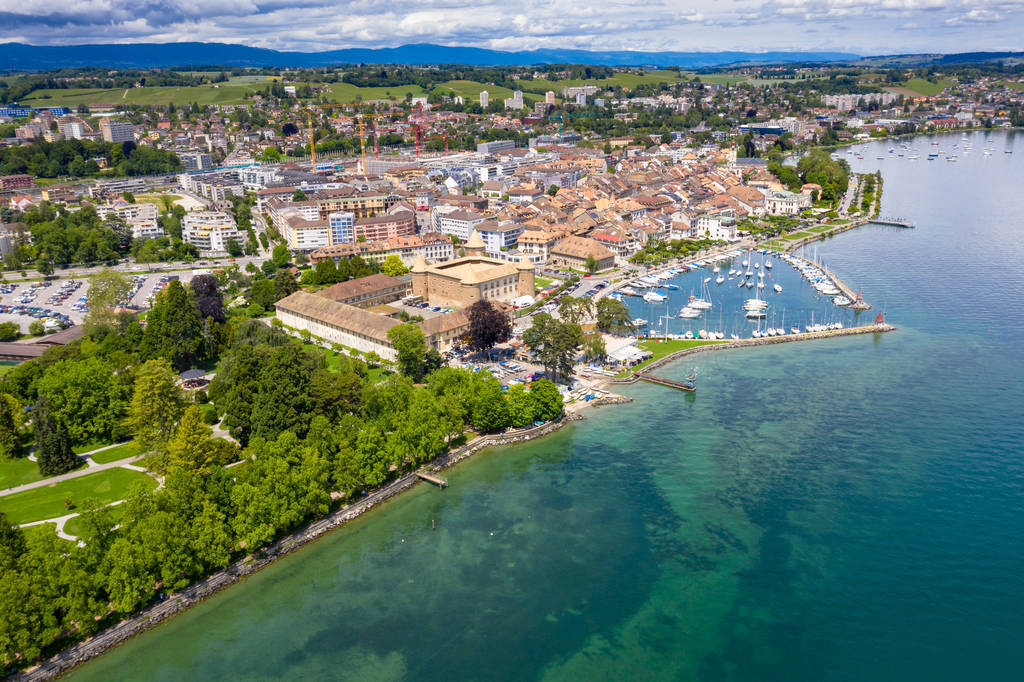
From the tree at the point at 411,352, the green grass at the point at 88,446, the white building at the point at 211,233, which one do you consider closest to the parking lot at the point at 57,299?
the white building at the point at 211,233

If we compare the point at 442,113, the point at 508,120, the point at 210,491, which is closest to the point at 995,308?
the point at 210,491

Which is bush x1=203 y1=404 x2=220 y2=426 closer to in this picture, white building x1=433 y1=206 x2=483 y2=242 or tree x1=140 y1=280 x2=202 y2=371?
tree x1=140 y1=280 x2=202 y2=371

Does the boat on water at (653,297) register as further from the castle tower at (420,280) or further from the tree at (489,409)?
the tree at (489,409)

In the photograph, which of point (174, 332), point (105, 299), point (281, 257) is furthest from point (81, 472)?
point (281, 257)

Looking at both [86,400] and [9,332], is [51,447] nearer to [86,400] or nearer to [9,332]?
[86,400]

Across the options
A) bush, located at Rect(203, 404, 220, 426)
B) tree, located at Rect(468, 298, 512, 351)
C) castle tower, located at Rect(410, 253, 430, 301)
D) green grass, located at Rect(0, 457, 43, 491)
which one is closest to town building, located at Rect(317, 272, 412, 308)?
castle tower, located at Rect(410, 253, 430, 301)

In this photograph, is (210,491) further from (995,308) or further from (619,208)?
(619,208)
